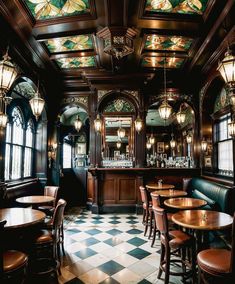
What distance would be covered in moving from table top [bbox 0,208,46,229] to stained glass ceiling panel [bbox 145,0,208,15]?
3819 millimetres

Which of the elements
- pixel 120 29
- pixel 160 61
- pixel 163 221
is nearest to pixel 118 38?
pixel 120 29

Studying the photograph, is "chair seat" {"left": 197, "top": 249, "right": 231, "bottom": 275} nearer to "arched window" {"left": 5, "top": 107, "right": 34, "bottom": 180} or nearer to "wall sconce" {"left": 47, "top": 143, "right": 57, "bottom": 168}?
"arched window" {"left": 5, "top": 107, "right": 34, "bottom": 180}

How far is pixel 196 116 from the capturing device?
6957 millimetres

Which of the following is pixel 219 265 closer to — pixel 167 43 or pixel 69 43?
pixel 167 43

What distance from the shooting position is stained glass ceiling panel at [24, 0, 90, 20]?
367 centimetres

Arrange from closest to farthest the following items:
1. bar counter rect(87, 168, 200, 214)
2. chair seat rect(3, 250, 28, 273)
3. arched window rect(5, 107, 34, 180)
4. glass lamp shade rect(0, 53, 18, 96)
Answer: chair seat rect(3, 250, 28, 273) < glass lamp shade rect(0, 53, 18, 96) < arched window rect(5, 107, 34, 180) < bar counter rect(87, 168, 200, 214)

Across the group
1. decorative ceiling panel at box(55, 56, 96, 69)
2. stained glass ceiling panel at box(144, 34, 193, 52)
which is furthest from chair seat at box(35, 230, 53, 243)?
decorative ceiling panel at box(55, 56, 96, 69)

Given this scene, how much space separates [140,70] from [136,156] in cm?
261

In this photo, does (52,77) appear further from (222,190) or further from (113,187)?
(222,190)

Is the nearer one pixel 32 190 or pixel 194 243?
pixel 194 243

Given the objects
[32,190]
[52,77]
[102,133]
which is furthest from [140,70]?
[32,190]

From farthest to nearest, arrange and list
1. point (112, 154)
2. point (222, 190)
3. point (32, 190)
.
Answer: point (112, 154)
point (32, 190)
point (222, 190)

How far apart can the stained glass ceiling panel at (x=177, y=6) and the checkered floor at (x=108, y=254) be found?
4294 millimetres

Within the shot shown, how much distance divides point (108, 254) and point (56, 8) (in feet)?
14.4
